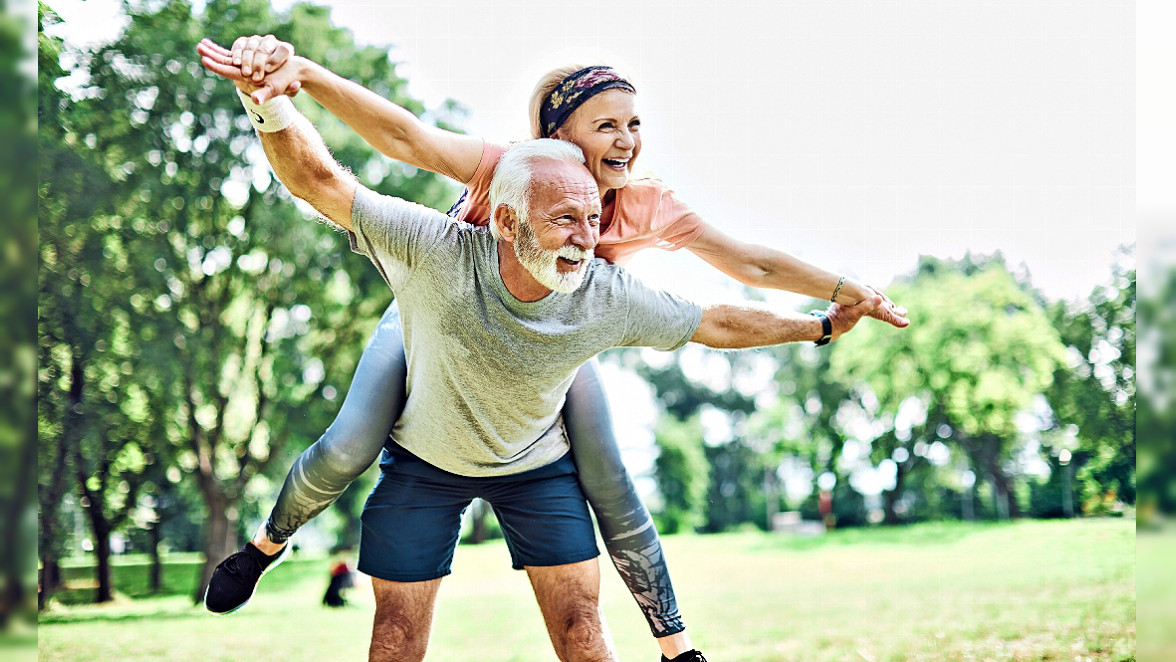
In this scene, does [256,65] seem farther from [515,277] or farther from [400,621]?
[400,621]

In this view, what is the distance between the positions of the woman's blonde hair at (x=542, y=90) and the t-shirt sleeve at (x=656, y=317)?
493 mm

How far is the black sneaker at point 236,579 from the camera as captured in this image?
2.98 m

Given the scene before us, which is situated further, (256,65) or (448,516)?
(448,516)

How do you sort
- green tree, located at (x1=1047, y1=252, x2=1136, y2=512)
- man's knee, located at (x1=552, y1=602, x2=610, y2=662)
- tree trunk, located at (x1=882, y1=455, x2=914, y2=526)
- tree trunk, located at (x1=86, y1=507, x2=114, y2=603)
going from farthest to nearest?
tree trunk, located at (x1=882, y1=455, x2=914, y2=526) < green tree, located at (x1=1047, y1=252, x2=1136, y2=512) < tree trunk, located at (x1=86, y1=507, x2=114, y2=603) < man's knee, located at (x1=552, y1=602, x2=610, y2=662)

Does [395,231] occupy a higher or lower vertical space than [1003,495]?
higher

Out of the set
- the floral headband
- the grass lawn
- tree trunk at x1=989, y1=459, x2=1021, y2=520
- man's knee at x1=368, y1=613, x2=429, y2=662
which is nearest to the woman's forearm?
the floral headband

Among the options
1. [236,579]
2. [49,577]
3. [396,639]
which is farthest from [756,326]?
[49,577]

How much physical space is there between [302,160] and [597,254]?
947 mm

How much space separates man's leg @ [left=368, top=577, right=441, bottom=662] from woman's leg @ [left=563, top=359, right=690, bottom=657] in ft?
1.98

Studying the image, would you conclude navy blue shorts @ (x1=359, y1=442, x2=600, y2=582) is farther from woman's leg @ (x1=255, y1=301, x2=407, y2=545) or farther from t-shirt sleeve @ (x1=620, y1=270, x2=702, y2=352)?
t-shirt sleeve @ (x1=620, y1=270, x2=702, y2=352)

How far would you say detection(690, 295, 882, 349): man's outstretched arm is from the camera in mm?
2777

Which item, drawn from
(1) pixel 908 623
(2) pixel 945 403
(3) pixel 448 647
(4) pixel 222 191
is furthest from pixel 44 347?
(2) pixel 945 403

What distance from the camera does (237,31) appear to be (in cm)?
1527

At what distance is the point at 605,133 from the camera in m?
2.55
